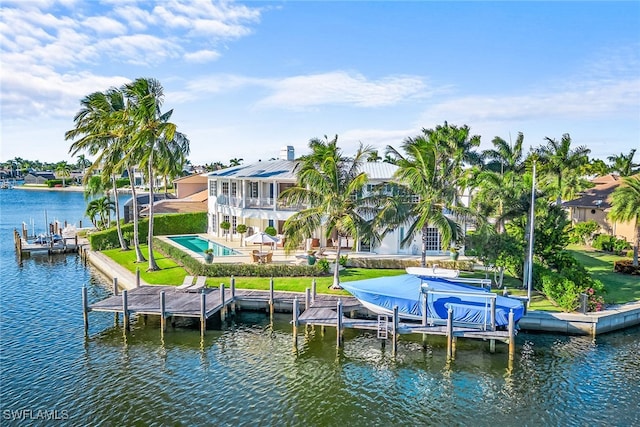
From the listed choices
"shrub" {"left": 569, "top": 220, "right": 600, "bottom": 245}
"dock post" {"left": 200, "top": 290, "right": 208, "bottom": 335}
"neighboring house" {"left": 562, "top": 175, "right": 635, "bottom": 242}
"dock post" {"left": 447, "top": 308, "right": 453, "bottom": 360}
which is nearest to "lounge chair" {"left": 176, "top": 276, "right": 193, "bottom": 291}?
"dock post" {"left": 200, "top": 290, "right": 208, "bottom": 335}

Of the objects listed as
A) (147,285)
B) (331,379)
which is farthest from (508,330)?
(147,285)

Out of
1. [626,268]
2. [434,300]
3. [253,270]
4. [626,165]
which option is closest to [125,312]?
[253,270]

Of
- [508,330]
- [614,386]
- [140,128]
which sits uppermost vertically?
[140,128]

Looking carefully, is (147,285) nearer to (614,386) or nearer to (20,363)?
(20,363)

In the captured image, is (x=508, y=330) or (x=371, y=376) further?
(x=508, y=330)

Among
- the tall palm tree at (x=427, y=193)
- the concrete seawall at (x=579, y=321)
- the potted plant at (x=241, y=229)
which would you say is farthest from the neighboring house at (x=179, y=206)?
the concrete seawall at (x=579, y=321)

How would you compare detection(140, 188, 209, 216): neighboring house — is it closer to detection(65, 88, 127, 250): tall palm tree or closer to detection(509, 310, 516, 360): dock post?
detection(65, 88, 127, 250): tall palm tree
